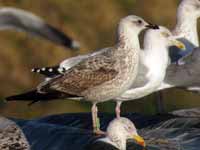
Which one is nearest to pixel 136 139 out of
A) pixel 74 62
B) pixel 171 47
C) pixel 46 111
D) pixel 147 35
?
pixel 74 62

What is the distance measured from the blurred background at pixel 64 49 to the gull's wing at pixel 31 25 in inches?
173

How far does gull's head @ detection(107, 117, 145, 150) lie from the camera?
6391 millimetres

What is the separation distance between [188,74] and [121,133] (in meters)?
2.63

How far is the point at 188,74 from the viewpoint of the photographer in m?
8.92

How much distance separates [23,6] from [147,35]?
6.59 m

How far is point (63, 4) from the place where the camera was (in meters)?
15.1

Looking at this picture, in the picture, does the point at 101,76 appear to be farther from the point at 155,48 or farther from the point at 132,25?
the point at 155,48

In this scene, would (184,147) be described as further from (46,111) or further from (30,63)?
(30,63)

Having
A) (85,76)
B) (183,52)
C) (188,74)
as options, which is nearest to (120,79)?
(85,76)

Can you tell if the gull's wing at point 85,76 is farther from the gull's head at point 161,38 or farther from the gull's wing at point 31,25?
the gull's head at point 161,38

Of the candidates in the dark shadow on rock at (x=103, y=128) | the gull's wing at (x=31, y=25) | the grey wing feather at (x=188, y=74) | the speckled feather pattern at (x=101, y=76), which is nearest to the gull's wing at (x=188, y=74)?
the grey wing feather at (x=188, y=74)

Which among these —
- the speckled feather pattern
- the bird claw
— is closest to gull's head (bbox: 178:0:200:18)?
the speckled feather pattern

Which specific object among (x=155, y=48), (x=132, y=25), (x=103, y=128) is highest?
(x=132, y=25)

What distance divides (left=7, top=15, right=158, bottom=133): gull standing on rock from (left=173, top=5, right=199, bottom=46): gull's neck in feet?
7.98
